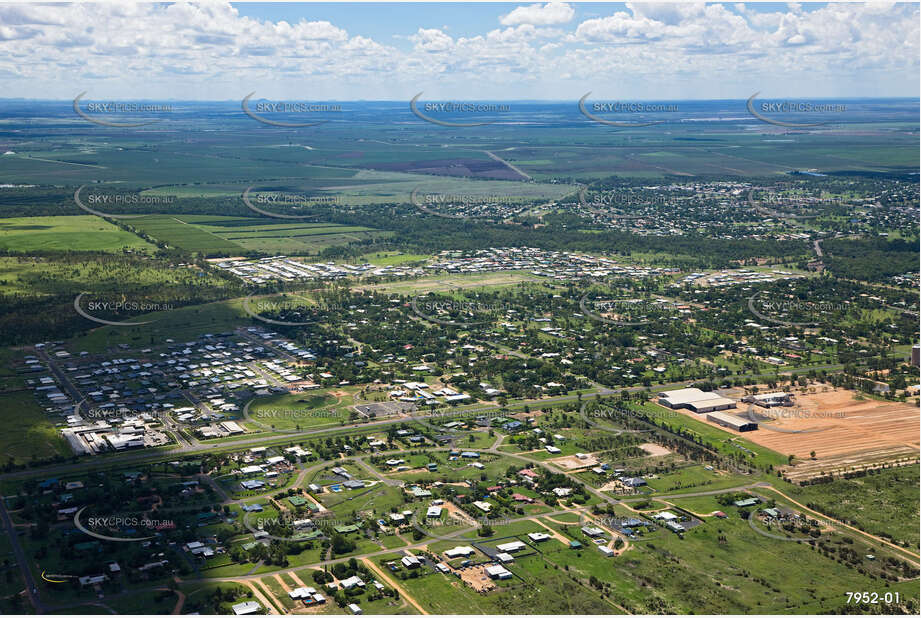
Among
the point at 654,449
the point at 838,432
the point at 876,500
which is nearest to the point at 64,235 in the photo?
the point at 654,449

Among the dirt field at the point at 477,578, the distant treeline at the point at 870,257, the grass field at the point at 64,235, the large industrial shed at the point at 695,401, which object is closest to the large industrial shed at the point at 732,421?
the large industrial shed at the point at 695,401

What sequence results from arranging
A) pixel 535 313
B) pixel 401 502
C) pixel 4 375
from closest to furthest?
1. pixel 401 502
2. pixel 4 375
3. pixel 535 313

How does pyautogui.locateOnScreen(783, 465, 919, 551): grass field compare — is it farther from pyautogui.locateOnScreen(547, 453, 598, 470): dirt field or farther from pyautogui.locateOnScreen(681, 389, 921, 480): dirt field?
pyautogui.locateOnScreen(547, 453, 598, 470): dirt field

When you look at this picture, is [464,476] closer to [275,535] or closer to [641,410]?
[275,535]

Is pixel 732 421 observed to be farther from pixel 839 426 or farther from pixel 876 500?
pixel 876 500

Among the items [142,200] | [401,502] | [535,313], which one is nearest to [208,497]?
[401,502]
